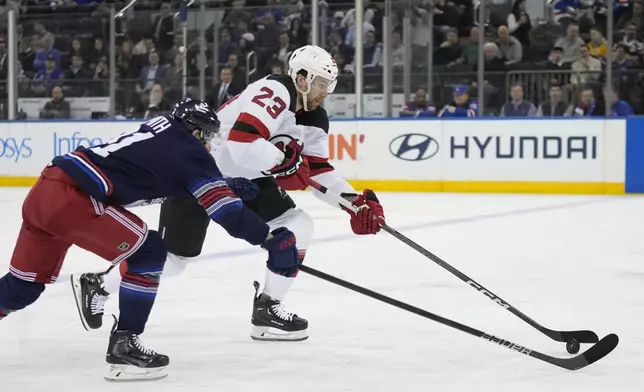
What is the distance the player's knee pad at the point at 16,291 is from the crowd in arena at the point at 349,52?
26.6 feet

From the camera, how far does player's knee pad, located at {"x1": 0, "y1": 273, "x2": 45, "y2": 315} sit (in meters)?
3.21

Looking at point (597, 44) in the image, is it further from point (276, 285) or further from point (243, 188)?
point (243, 188)

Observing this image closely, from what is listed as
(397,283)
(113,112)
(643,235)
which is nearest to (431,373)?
(397,283)

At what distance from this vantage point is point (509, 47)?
11031mm

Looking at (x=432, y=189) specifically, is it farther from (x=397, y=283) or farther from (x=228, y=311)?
(x=228, y=311)

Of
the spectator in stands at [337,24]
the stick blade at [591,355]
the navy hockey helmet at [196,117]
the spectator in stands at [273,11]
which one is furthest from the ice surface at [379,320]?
the spectator in stands at [273,11]

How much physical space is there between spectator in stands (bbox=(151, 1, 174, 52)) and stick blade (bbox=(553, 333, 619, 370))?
898 centimetres

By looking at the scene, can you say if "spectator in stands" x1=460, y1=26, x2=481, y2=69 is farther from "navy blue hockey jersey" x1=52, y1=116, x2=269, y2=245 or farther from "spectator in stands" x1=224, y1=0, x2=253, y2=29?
"navy blue hockey jersey" x1=52, y1=116, x2=269, y2=245

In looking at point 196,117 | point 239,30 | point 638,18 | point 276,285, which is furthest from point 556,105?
point 196,117

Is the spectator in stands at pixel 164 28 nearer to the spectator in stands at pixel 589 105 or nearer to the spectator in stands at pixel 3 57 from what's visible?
the spectator in stands at pixel 3 57

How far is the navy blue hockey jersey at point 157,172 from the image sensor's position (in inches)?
122

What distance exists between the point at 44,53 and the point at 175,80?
1612 mm

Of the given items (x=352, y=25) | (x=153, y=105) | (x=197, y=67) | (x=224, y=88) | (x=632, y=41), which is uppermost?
(x=352, y=25)

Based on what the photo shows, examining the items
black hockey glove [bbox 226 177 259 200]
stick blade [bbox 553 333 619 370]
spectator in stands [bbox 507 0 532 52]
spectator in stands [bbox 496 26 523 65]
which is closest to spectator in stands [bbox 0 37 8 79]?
spectator in stands [bbox 496 26 523 65]
